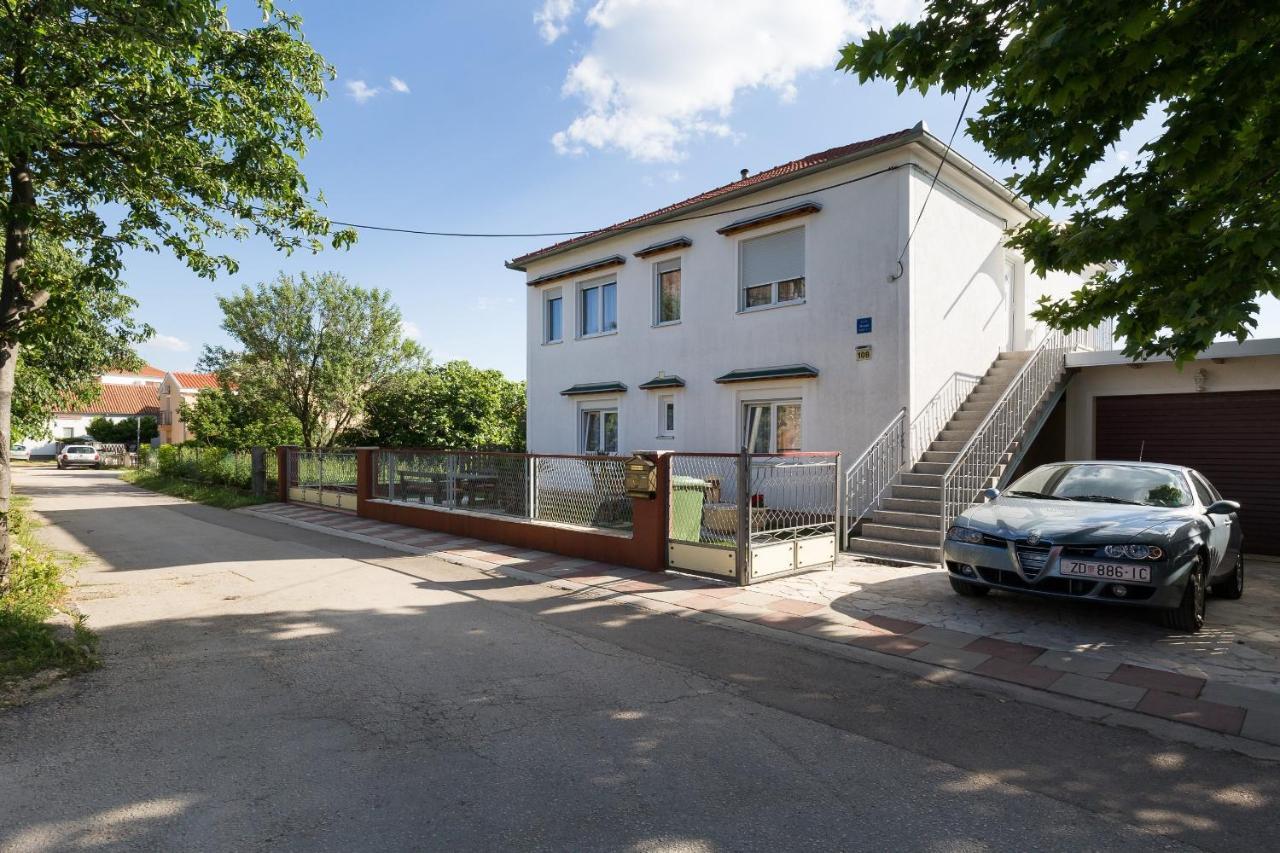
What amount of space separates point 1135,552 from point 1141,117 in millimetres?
3287

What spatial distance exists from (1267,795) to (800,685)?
235cm

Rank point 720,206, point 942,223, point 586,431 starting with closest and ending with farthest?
point 942,223 → point 720,206 → point 586,431

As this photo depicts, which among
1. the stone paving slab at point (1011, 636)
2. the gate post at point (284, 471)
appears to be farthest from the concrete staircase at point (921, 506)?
the gate post at point (284, 471)

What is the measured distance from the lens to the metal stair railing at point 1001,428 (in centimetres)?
971

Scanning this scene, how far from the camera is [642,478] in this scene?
8.63 meters

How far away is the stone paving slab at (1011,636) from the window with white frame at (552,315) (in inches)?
362

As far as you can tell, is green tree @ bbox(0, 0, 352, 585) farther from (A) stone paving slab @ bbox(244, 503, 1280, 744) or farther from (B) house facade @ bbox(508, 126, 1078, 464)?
(B) house facade @ bbox(508, 126, 1078, 464)

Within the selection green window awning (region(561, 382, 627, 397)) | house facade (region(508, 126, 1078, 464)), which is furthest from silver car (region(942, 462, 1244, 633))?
green window awning (region(561, 382, 627, 397))

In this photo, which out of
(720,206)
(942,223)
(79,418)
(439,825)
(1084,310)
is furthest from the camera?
(79,418)

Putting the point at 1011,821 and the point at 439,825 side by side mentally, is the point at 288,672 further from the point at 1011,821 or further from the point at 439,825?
the point at 1011,821

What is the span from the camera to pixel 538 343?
17547 millimetres

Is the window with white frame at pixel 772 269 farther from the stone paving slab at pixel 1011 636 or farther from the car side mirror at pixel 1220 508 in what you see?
the car side mirror at pixel 1220 508

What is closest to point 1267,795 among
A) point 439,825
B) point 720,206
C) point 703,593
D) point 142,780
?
point 439,825

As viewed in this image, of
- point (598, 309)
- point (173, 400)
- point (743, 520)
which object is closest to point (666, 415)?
point (598, 309)
